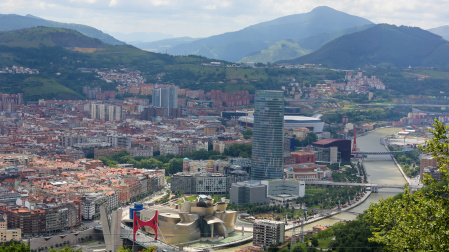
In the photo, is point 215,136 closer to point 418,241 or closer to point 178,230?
point 178,230

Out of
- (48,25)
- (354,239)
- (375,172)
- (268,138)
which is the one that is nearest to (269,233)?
(354,239)

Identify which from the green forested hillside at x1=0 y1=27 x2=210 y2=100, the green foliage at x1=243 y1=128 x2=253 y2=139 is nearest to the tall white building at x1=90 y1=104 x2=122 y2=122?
the green forested hillside at x1=0 y1=27 x2=210 y2=100

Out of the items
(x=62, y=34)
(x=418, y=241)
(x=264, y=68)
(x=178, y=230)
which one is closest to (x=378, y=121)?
(x=264, y=68)

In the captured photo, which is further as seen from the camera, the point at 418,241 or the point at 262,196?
the point at 262,196

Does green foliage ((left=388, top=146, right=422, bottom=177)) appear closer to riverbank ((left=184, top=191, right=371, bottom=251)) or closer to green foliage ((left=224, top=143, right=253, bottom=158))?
riverbank ((left=184, top=191, right=371, bottom=251))

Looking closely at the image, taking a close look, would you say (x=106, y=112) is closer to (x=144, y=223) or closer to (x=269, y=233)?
(x=144, y=223)

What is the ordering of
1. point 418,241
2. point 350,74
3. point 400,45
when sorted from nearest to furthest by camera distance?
point 418,241
point 350,74
point 400,45
